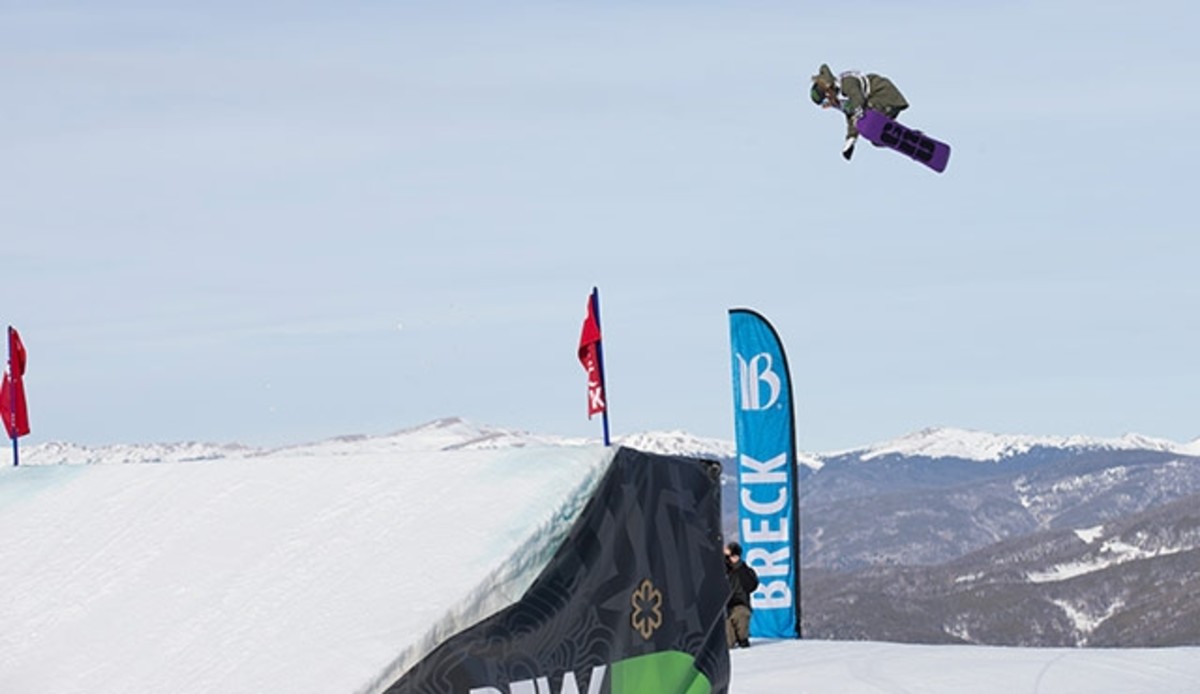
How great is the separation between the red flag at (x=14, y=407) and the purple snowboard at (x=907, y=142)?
25.4 ft

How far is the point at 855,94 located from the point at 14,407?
797 cm

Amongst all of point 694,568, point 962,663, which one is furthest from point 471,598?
point 962,663

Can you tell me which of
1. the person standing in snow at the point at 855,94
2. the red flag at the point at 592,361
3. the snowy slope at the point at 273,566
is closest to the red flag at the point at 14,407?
the snowy slope at the point at 273,566

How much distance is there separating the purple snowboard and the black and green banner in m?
7.80

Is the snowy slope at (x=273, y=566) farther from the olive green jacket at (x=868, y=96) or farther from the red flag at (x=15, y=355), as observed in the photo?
the olive green jacket at (x=868, y=96)

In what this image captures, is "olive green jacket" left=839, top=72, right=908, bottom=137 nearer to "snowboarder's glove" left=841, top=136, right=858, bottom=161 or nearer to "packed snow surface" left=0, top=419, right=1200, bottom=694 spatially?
"snowboarder's glove" left=841, top=136, right=858, bottom=161

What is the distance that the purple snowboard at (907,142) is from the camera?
16.5 meters

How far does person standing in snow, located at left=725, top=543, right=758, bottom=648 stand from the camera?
61.3 ft

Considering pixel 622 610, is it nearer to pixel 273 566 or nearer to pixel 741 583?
pixel 273 566

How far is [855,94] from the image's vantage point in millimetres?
16469

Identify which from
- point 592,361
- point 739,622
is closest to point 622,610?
point 592,361

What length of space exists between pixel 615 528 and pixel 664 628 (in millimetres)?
797

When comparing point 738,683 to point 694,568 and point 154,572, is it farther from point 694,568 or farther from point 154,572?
point 154,572

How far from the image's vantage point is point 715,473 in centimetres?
931
